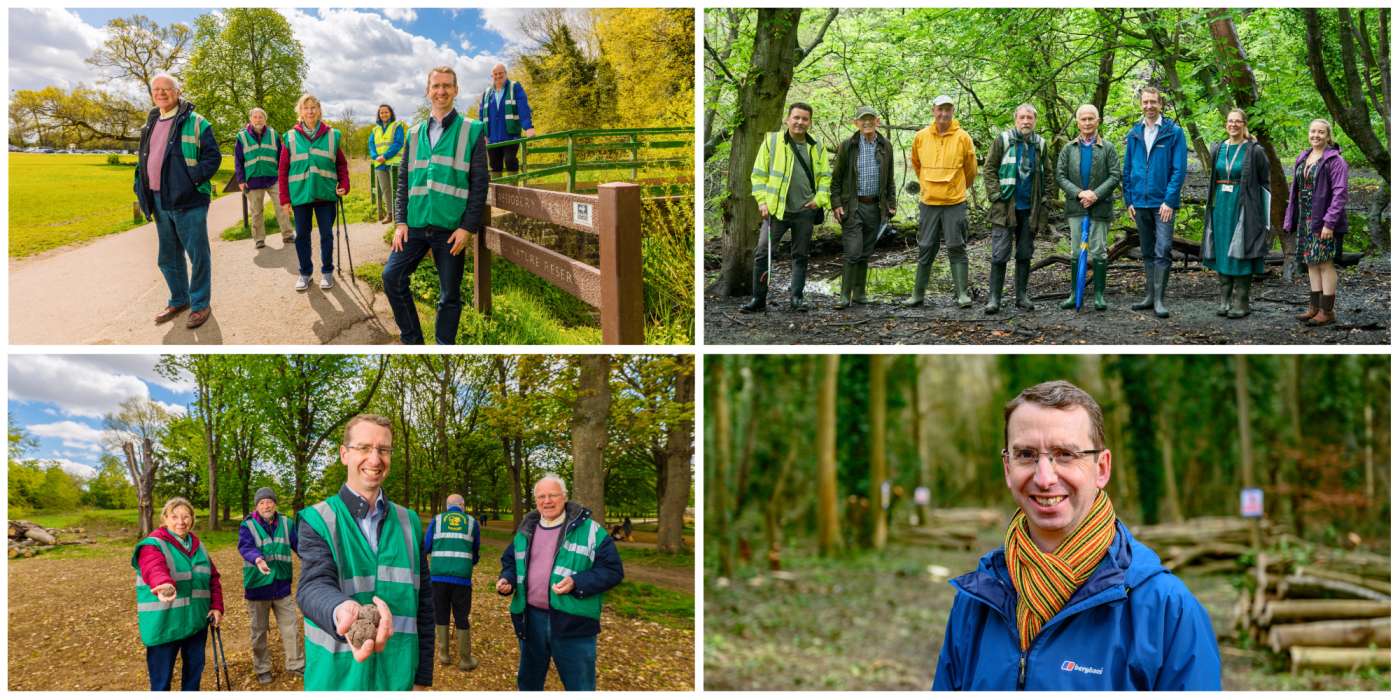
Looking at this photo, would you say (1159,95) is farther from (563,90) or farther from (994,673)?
(994,673)

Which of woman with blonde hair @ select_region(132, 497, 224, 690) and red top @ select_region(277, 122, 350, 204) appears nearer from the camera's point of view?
woman with blonde hair @ select_region(132, 497, 224, 690)

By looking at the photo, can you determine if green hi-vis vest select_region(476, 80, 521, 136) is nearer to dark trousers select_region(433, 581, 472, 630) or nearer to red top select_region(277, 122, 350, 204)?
red top select_region(277, 122, 350, 204)

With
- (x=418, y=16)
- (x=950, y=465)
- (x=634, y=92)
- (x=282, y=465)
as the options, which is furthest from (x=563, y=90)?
(x=950, y=465)

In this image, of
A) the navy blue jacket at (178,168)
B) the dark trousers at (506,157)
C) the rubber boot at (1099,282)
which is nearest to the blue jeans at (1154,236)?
the rubber boot at (1099,282)

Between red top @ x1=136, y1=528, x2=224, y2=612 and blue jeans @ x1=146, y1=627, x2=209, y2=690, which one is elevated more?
red top @ x1=136, y1=528, x2=224, y2=612

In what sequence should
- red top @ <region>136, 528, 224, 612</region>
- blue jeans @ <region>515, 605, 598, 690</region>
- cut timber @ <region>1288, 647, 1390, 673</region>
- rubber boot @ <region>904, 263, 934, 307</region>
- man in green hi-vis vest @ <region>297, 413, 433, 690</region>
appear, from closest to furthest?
man in green hi-vis vest @ <region>297, 413, 433, 690</region>, blue jeans @ <region>515, 605, 598, 690</region>, red top @ <region>136, 528, 224, 612</region>, cut timber @ <region>1288, 647, 1390, 673</region>, rubber boot @ <region>904, 263, 934, 307</region>

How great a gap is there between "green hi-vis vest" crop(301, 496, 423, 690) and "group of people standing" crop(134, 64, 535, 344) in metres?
1.76

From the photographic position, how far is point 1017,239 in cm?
650

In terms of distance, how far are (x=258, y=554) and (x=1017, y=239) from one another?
4924 millimetres

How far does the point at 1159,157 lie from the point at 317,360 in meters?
5.34

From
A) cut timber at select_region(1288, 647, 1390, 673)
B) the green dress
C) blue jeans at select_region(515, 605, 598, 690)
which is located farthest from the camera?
the green dress

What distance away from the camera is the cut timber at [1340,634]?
19.8ft

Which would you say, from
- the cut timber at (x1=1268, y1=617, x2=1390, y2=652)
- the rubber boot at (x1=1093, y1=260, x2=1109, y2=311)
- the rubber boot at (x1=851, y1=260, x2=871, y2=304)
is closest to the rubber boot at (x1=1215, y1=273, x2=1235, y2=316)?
the rubber boot at (x1=1093, y1=260, x2=1109, y2=311)

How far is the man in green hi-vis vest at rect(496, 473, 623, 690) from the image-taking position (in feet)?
14.6
